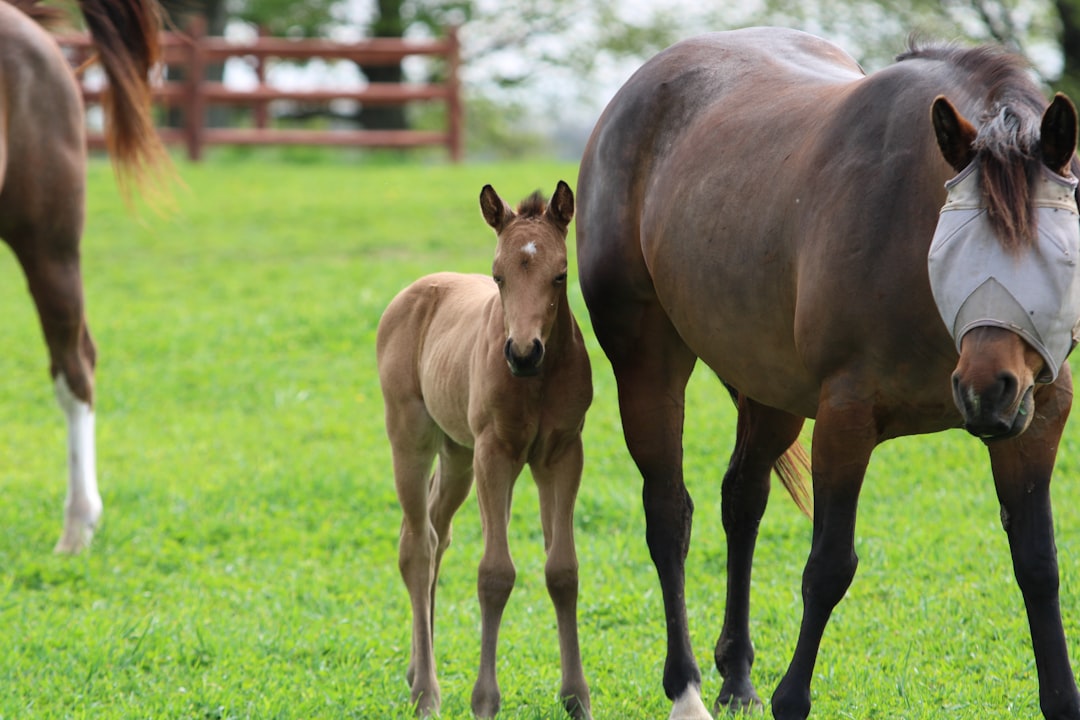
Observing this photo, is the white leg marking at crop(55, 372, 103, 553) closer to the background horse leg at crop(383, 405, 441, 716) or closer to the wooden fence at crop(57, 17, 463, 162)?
the background horse leg at crop(383, 405, 441, 716)

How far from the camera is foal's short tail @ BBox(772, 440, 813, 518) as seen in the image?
4449 mm

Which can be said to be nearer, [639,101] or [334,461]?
[639,101]

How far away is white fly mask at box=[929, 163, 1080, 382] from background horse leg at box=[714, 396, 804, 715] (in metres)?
1.55

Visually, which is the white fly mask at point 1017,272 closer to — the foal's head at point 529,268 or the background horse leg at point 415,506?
the foal's head at point 529,268

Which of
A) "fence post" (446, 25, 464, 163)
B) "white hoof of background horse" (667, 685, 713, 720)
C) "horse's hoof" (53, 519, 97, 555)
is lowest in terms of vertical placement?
"fence post" (446, 25, 464, 163)

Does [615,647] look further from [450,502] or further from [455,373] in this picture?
[455,373]

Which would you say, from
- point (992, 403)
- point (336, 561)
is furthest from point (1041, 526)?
point (336, 561)

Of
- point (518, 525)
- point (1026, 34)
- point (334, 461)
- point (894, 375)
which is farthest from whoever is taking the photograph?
point (1026, 34)

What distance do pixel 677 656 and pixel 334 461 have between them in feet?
13.0

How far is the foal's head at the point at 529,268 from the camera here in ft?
11.5

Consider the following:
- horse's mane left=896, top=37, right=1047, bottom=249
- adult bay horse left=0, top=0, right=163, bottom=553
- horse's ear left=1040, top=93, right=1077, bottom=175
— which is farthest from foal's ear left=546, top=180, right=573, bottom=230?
adult bay horse left=0, top=0, right=163, bottom=553

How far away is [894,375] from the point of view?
2971mm

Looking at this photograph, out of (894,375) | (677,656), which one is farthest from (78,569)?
(894,375)

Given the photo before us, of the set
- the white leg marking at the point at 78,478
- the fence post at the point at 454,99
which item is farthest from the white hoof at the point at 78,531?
the fence post at the point at 454,99
